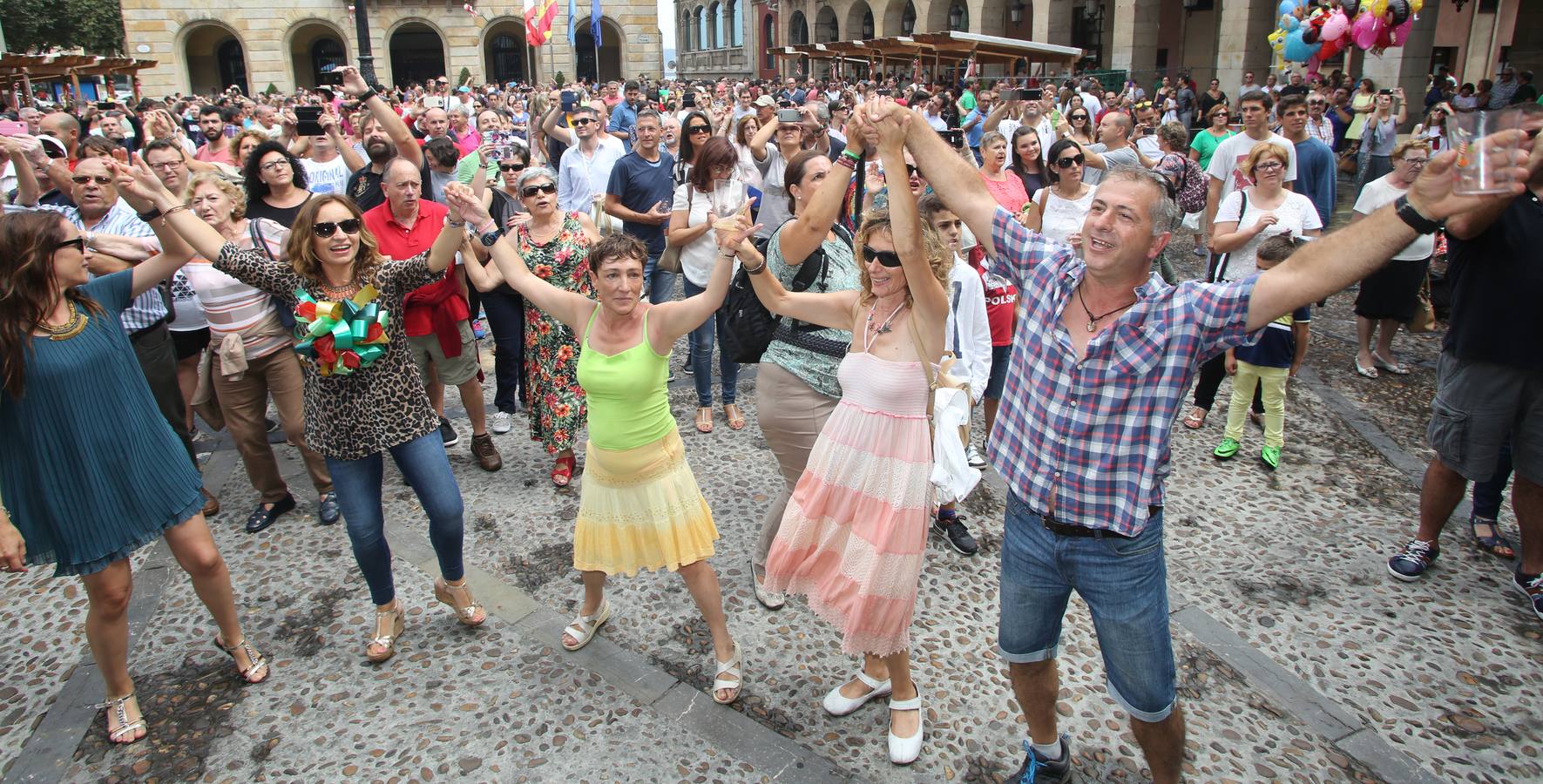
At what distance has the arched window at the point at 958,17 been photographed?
129 ft

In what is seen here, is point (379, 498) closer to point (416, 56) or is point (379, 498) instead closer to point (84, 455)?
point (84, 455)

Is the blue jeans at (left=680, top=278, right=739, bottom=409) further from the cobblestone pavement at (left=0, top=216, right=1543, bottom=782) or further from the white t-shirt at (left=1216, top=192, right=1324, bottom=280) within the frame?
the white t-shirt at (left=1216, top=192, right=1324, bottom=280)

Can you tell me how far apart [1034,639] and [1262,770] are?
1.12 meters

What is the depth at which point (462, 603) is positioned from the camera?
391 cm

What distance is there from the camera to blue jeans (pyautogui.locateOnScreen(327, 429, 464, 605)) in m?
3.57

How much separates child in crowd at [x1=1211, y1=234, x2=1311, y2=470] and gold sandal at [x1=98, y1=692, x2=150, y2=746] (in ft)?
18.9

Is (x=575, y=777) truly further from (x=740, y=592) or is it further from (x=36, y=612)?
(x=36, y=612)

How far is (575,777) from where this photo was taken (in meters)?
3.08

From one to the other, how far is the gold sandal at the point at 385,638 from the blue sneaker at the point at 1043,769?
2.56 m

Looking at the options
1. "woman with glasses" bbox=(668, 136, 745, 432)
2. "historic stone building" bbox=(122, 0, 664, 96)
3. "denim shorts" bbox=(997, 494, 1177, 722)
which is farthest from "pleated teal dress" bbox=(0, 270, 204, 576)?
"historic stone building" bbox=(122, 0, 664, 96)

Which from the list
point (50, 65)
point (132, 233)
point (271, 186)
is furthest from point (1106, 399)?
point (50, 65)

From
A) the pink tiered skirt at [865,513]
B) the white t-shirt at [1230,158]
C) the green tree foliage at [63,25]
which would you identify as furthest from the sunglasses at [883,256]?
the green tree foliage at [63,25]

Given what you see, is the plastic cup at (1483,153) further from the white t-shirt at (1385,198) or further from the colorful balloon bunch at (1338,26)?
the colorful balloon bunch at (1338,26)

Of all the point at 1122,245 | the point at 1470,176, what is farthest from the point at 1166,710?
the point at 1470,176
